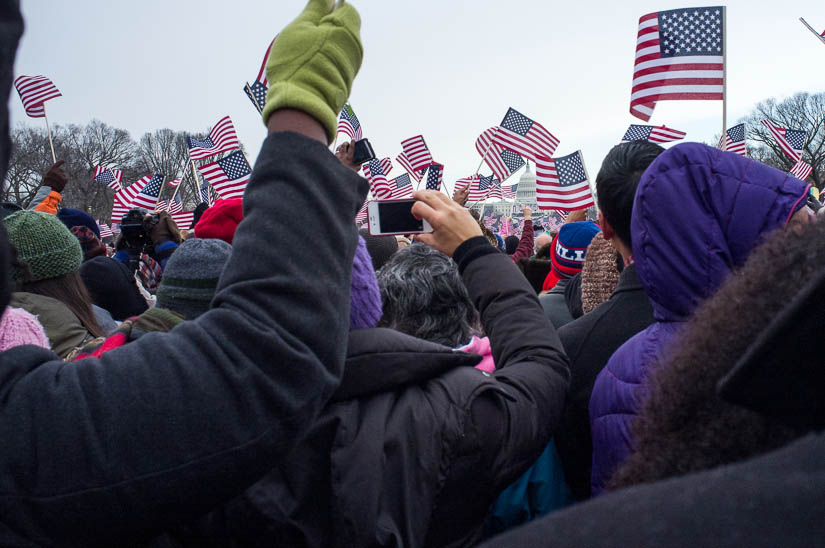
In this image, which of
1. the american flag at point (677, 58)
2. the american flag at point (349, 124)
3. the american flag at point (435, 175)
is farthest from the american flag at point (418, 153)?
the american flag at point (677, 58)

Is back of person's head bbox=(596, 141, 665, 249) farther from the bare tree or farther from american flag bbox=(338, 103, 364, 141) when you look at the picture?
the bare tree

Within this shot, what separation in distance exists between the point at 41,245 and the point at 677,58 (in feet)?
18.2

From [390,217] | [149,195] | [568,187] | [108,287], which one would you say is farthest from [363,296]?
[149,195]

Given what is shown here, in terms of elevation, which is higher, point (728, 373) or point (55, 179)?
point (728, 373)

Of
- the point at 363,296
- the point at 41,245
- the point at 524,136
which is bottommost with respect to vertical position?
the point at 41,245

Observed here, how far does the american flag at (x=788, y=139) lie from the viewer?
13.8 metres

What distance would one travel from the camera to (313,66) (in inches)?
41.8

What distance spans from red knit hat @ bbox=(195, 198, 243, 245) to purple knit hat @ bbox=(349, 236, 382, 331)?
6.23 feet

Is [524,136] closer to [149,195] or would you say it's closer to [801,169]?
[149,195]

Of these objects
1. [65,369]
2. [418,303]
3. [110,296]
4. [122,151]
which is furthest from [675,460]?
[122,151]

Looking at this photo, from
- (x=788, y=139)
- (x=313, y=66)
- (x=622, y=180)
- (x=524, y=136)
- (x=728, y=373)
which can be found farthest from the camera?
(x=788, y=139)

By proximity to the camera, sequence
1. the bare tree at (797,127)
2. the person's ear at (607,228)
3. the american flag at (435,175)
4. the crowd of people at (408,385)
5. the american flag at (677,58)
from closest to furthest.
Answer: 1. the crowd of people at (408,385)
2. the person's ear at (607,228)
3. the american flag at (677,58)
4. the american flag at (435,175)
5. the bare tree at (797,127)

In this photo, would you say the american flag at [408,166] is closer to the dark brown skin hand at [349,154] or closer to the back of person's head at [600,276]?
the back of person's head at [600,276]

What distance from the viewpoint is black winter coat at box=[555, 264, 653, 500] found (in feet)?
6.88
